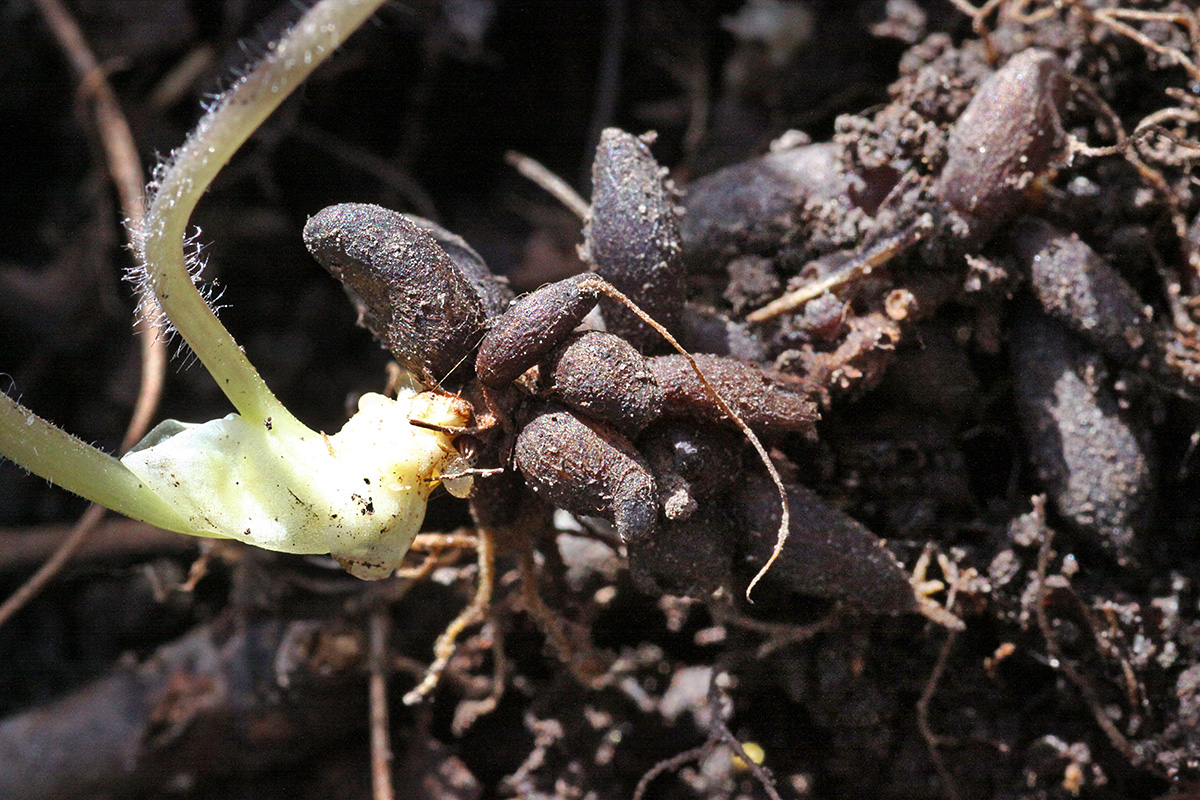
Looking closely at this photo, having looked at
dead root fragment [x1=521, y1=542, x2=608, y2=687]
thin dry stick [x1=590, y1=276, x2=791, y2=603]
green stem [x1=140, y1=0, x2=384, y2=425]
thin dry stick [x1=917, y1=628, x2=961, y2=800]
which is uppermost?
green stem [x1=140, y1=0, x2=384, y2=425]

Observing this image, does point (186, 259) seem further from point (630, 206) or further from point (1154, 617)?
point (1154, 617)

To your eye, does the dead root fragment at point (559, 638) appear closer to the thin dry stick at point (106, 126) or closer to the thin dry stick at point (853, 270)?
the thin dry stick at point (853, 270)

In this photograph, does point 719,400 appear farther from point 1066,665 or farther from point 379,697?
point 379,697

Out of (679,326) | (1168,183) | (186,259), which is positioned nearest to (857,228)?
(679,326)

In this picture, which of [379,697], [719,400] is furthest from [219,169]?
[379,697]

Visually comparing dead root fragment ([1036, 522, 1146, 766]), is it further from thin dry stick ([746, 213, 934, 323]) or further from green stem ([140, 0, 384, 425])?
green stem ([140, 0, 384, 425])

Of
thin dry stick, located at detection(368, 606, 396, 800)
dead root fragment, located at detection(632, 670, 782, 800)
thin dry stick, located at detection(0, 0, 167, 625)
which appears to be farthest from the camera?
thin dry stick, located at detection(0, 0, 167, 625)

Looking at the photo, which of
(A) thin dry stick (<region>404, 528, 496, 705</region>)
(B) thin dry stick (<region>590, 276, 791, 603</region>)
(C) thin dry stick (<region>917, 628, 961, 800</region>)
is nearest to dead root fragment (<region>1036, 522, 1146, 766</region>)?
(C) thin dry stick (<region>917, 628, 961, 800</region>)
